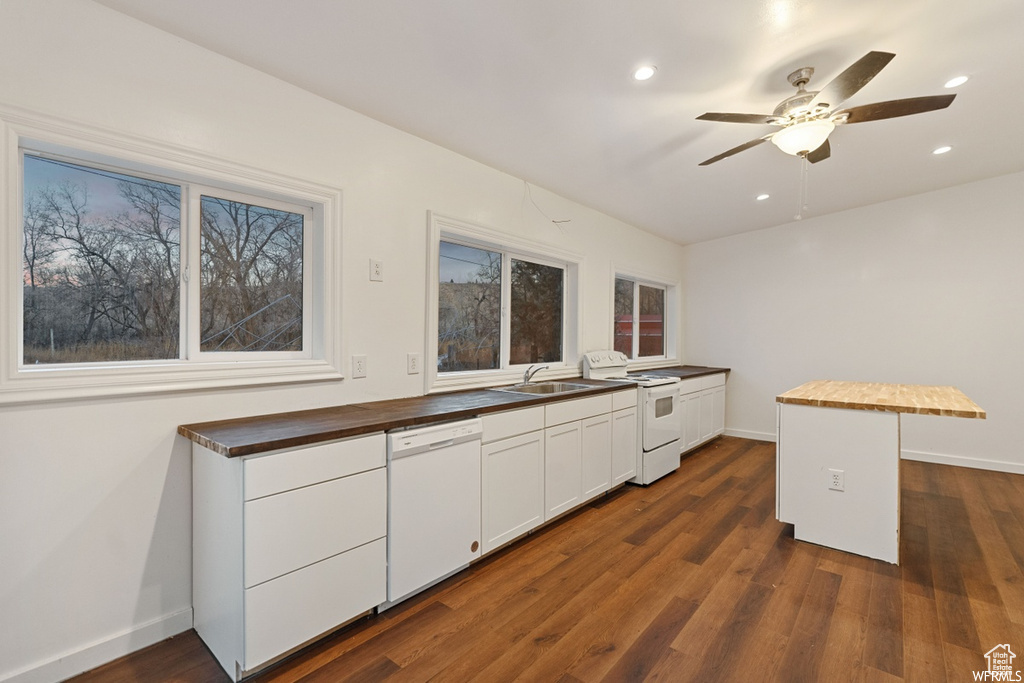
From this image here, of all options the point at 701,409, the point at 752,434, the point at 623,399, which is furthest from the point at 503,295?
the point at 752,434

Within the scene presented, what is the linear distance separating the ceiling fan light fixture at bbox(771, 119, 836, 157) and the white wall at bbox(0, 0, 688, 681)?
7.49 feet

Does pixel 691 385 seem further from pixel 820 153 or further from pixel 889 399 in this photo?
pixel 820 153

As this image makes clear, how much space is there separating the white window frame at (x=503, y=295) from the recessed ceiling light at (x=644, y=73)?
1.35 m

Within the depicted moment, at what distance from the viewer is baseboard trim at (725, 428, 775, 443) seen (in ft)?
17.5

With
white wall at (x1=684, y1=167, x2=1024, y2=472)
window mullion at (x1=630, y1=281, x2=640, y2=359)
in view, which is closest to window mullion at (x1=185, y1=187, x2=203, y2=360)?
window mullion at (x1=630, y1=281, x2=640, y2=359)

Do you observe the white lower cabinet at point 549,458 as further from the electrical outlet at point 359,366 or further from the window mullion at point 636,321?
the window mullion at point 636,321

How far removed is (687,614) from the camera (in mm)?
2018

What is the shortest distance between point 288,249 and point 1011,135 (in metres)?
5.01

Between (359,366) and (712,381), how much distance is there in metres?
4.17

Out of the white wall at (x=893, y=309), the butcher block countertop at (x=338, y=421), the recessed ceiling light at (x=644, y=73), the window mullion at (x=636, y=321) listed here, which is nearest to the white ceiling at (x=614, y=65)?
the recessed ceiling light at (x=644, y=73)

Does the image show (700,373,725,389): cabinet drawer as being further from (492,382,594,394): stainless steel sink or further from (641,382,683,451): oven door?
(492,382,594,394): stainless steel sink

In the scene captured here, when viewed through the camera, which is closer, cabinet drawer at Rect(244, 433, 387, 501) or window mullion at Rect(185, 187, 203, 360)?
cabinet drawer at Rect(244, 433, 387, 501)

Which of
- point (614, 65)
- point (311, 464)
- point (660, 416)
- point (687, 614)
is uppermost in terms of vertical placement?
point (614, 65)

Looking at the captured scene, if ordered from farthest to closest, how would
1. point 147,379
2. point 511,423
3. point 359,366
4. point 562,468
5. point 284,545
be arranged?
point 562,468
point 511,423
point 359,366
point 147,379
point 284,545
